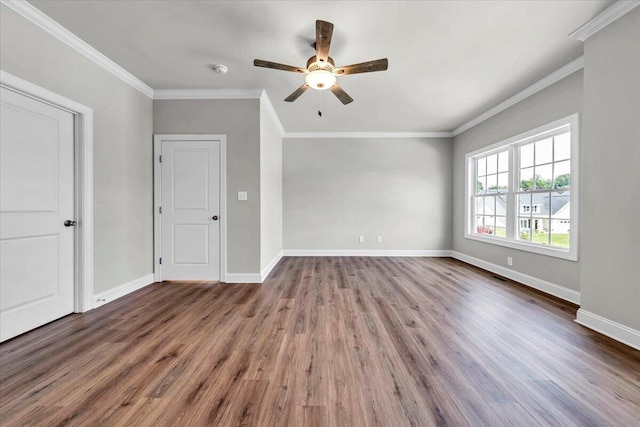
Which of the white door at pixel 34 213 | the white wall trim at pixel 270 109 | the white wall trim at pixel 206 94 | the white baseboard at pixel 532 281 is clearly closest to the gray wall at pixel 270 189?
the white wall trim at pixel 270 109

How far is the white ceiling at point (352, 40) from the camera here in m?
2.02

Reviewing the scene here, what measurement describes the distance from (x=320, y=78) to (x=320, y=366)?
2.42 meters

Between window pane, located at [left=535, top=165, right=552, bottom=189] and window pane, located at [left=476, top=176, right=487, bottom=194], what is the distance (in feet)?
3.65

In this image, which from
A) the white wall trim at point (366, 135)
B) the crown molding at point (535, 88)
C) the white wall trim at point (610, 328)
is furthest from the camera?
the white wall trim at point (366, 135)

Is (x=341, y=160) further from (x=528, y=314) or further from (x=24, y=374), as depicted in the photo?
(x=24, y=374)

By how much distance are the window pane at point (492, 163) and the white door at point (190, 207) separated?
14.6 feet

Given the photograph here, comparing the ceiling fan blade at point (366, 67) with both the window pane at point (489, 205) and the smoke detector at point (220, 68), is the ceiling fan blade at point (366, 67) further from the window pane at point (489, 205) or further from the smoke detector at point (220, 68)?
the window pane at point (489, 205)

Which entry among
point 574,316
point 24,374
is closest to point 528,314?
point 574,316

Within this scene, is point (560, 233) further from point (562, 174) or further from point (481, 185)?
point (481, 185)

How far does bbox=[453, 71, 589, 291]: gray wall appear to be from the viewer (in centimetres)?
282

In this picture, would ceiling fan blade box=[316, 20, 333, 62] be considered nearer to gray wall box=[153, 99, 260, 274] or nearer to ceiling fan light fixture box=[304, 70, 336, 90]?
ceiling fan light fixture box=[304, 70, 336, 90]

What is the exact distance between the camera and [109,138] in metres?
2.79

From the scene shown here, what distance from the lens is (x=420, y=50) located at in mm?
2541

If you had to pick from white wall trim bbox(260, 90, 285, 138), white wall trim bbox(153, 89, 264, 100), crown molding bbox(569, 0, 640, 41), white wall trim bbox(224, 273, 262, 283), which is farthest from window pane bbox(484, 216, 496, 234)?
white wall trim bbox(153, 89, 264, 100)
